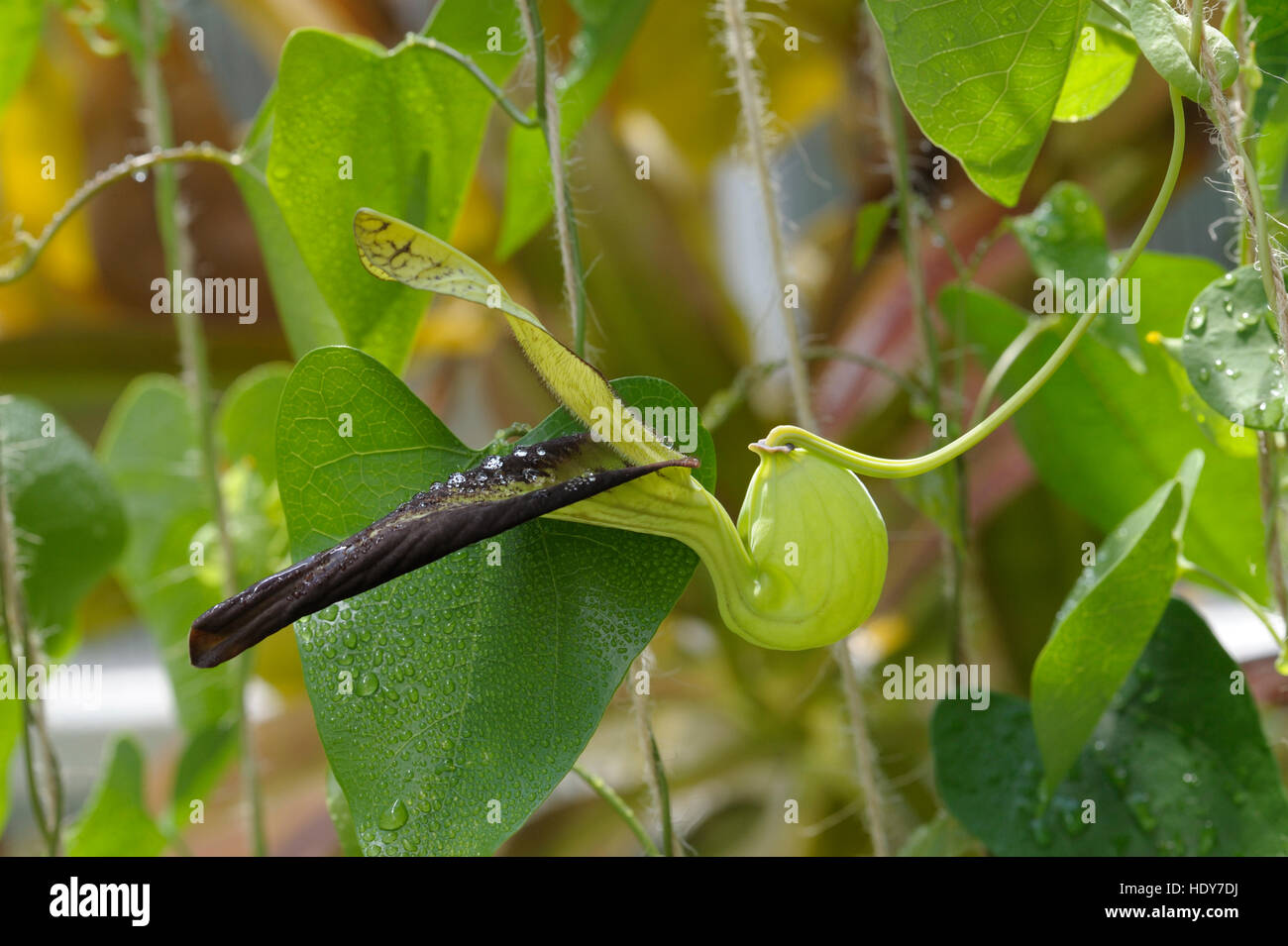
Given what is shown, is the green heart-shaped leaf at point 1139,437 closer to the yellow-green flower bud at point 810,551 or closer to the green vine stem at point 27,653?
the yellow-green flower bud at point 810,551

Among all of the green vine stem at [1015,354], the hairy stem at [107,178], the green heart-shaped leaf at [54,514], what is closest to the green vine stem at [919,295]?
the green vine stem at [1015,354]

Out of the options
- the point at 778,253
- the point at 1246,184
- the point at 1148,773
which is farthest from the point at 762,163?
the point at 1148,773

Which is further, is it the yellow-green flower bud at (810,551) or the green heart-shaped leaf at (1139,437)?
the green heart-shaped leaf at (1139,437)

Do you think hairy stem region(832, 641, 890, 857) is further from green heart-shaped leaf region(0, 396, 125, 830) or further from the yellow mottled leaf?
green heart-shaped leaf region(0, 396, 125, 830)

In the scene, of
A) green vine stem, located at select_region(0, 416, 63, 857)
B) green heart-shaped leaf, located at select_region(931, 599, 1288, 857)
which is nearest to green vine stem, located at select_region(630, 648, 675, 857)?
green heart-shaped leaf, located at select_region(931, 599, 1288, 857)

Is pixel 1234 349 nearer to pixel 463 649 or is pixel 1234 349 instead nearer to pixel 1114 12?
pixel 1114 12

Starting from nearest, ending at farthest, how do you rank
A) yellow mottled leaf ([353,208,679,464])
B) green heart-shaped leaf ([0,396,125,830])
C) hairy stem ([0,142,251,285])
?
yellow mottled leaf ([353,208,679,464]), hairy stem ([0,142,251,285]), green heart-shaped leaf ([0,396,125,830])
